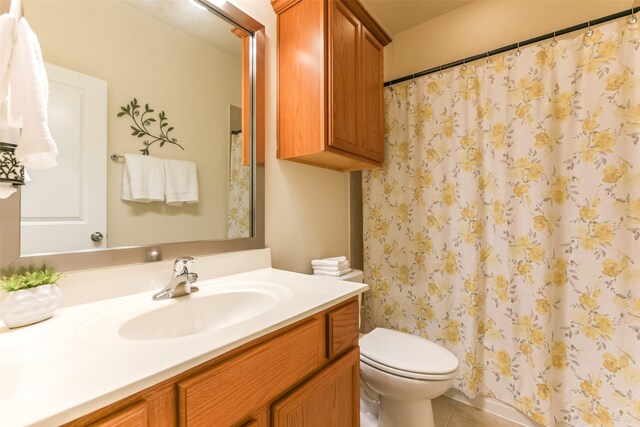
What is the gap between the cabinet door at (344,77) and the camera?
4.14ft

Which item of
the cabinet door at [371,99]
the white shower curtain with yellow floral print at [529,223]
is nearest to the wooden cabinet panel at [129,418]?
the cabinet door at [371,99]

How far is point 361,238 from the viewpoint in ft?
6.82

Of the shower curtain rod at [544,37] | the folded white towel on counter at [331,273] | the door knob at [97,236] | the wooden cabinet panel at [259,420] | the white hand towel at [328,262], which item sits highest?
the shower curtain rod at [544,37]

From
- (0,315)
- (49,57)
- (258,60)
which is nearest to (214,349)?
(0,315)

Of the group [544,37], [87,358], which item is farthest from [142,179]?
[544,37]

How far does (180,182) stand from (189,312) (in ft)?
1.62

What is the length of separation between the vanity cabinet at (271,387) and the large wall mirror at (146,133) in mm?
547

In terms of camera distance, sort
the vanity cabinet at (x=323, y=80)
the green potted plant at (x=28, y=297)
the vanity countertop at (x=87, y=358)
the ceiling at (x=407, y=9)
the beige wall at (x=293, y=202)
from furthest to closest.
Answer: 1. the ceiling at (x=407, y=9)
2. the beige wall at (x=293, y=202)
3. the vanity cabinet at (x=323, y=80)
4. the green potted plant at (x=28, y=297)
5. the vanity countertop at (x=87, y=358)

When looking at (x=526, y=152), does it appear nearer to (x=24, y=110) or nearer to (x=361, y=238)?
(x=361, y=238)

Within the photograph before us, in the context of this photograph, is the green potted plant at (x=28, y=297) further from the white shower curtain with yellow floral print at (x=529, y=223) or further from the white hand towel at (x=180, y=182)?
the white shower curtain with yellow floral print at (x=529, y=223)

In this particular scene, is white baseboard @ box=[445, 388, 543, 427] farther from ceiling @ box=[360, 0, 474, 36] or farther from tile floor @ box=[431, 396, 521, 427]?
ceiling @ box=[360, 0, 474, 36]

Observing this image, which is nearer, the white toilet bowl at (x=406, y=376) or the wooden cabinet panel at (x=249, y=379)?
the wooden cabinet panel at (x=249, y=379)

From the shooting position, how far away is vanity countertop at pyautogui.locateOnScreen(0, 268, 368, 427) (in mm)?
360

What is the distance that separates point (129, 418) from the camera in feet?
Answer: 1.37
